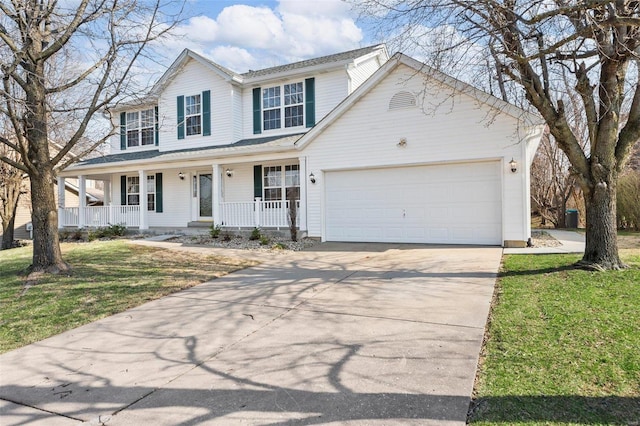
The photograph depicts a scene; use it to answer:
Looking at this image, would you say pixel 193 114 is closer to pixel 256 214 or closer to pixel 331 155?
pixel 256 214

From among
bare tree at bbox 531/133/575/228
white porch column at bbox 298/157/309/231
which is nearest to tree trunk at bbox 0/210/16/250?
white porch column at bbox 298/157/309/231

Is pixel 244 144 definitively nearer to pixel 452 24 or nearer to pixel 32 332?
pixel 452 24

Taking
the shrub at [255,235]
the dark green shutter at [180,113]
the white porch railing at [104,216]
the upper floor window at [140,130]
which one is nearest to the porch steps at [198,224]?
the white porch railing at [104,216]

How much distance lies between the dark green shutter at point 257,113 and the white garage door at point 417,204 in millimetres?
4430

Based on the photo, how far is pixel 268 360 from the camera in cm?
378

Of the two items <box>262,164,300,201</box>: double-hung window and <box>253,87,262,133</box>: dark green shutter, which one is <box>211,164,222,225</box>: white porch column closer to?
<box>262,164,300,201</box>: double-hung window

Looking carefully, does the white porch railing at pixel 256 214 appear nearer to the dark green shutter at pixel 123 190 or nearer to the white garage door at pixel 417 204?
the white garage door at pixel 417 204

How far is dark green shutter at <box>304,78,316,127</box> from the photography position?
1452 cm

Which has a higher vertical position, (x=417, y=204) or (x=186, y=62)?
(x=186, y=62)

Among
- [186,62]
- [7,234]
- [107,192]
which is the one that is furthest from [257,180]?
[7,234]

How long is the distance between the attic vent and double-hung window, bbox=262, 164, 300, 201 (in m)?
4.41

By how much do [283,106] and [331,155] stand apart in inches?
153

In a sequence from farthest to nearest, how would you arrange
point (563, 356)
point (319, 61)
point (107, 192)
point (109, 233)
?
point (107, 192) → point (109, 233) → point (319, 61) → point (563, 356)

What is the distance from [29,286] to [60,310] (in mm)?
2133
